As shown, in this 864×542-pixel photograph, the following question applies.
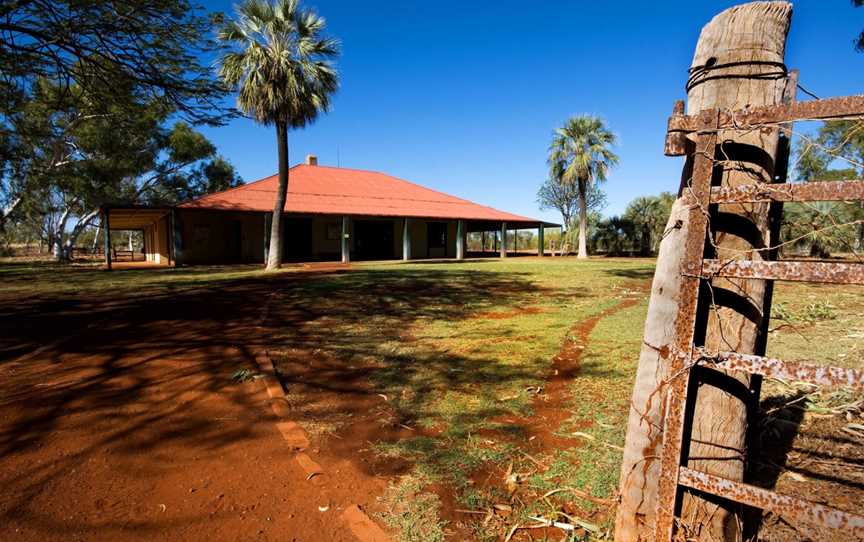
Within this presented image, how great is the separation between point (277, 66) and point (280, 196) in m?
4.63

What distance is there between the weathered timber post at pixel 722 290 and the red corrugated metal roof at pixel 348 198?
21073 mm

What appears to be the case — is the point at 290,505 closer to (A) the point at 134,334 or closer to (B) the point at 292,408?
(B) the point at 292,408

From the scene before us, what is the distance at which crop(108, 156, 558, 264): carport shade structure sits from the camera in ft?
71.5

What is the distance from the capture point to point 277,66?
49.9 feet

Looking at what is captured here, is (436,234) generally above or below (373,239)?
above

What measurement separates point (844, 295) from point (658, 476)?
12.1 m

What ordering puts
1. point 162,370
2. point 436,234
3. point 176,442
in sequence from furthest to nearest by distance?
point 436,234 < point 162,370 < point 176,442

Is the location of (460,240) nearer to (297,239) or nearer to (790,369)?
(297,239)

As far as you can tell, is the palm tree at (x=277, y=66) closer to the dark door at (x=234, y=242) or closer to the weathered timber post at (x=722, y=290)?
the dark door at (x=234, y=242)

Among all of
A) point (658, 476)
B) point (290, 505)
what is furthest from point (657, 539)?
point (290, 505)

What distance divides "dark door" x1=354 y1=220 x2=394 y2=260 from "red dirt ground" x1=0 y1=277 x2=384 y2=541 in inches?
868

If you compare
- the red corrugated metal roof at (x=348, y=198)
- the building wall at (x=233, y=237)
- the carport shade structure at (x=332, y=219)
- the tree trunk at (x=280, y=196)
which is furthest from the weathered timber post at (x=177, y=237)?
the tree trunk at (x=280, y=196)

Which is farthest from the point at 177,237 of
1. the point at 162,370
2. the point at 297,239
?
the point at 162,370

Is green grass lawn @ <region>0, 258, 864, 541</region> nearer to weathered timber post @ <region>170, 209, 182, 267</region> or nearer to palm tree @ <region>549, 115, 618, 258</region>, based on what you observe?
weathered timber post @ <region>170, 209, 182, 267</region>
